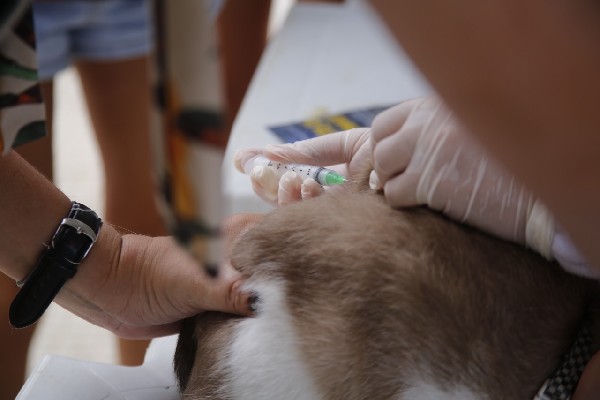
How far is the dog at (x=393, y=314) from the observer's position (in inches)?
28.7

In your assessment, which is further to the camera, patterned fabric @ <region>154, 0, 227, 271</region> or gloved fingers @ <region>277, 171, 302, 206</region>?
gloved fingers @ <region>277, 171, 302, 206</region>

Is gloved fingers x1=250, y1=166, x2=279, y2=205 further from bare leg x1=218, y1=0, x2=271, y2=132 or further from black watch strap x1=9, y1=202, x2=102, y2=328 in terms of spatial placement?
bare leg x1=218, y1=0, x2=271, y2=132

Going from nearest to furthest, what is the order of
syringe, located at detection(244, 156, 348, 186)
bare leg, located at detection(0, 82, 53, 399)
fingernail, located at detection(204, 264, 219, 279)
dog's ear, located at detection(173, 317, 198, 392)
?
fingernail, located at detection(204, 264, 219, 279), dog's ear, located at detection(173, 317, 198, 392), syringe, located at detection(244, 156, 348, 186), bare leg, located at detection(0, 82, 53, 399)

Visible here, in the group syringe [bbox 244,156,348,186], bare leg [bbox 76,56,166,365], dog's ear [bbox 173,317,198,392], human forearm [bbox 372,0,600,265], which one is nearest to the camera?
human forearm [bbox 372,0,600,265]

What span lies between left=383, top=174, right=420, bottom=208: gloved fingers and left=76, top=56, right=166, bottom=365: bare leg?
0.76m

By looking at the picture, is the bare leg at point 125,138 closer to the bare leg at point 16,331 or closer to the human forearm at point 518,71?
the bare leg at point 16,331

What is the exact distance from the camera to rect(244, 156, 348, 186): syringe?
968 millimetres

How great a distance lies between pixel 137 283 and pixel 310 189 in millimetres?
238

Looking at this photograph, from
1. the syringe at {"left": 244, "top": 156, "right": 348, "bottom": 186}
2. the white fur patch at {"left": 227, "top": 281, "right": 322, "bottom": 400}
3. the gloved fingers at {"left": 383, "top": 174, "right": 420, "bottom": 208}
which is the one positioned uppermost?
the gloved fingers at {"left": 383, "top": 174, "right": 420, "bottom": 208}

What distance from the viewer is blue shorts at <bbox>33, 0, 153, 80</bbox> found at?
1.32 meters

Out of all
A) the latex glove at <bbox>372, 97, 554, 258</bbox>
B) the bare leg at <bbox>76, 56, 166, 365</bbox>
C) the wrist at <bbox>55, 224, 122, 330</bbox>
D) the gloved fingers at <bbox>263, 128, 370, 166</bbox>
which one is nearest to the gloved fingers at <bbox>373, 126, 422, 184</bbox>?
the latex glove at <bbox>372, 97, 554, 258</bbox>

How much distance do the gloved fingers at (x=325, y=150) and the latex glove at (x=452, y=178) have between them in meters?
0.23

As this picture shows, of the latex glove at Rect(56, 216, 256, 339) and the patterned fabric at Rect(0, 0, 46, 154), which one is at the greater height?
the patterned fabric at Rect(0, 0, 46, 154)

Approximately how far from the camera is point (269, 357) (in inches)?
30.0
